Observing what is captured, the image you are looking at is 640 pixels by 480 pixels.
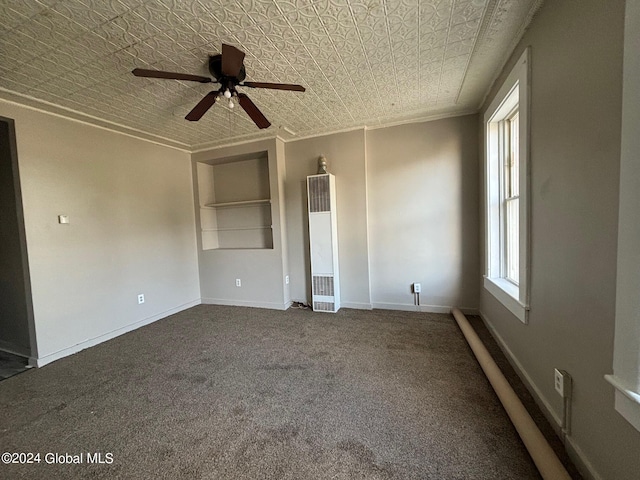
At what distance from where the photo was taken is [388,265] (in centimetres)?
351

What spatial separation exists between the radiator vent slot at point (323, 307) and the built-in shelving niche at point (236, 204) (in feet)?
4.01

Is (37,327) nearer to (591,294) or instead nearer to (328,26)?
(328,26)

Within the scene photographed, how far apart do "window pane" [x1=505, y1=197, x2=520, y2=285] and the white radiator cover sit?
1914 mm

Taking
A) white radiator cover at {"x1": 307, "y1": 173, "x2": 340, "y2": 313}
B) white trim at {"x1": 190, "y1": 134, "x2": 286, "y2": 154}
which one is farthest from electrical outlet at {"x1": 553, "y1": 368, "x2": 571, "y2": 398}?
white trim at {"x1": 190, "y1": 134, "x2": 286, "y2": 154}

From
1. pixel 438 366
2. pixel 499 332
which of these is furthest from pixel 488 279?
pixel 438 366

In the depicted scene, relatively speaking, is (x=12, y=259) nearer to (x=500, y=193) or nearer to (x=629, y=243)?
(x=629, y=243)

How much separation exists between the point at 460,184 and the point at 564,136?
6.25ft

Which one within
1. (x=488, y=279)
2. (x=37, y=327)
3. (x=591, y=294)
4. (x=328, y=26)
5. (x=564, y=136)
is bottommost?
(x=37, y=327)

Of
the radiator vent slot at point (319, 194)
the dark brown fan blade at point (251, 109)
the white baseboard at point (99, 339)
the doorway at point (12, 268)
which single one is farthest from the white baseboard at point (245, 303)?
the dark brown fan blade at point (251, 109)

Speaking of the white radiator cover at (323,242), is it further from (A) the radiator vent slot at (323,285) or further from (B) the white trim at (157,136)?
(B) the white trim at (157,136)

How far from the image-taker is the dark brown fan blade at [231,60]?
1501mm

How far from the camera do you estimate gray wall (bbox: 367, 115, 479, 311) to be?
3137 millimetres

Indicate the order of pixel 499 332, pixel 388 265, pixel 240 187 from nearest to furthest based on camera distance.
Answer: pixel 499 332, pixel 388 265, pixel 240 187

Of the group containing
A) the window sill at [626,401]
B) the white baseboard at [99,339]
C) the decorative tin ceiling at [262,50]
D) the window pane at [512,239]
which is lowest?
the white baseboard at [99,339]
